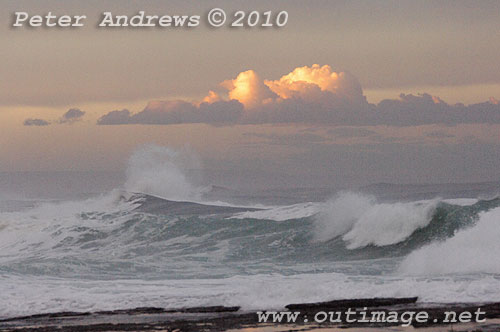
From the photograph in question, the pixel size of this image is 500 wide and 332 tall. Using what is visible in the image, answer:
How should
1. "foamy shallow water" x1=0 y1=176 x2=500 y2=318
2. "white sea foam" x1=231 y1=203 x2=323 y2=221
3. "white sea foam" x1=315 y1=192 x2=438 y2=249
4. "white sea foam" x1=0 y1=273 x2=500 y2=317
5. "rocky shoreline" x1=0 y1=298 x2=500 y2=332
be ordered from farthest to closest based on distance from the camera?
1. "white sea foam" x1=231 y1=203 x2=323 y2=221
2. "white sea foam" x1=315 y1=192 x2=438 y2=249
3. "foamy shallow water" x1=0 y1=176 x2=500 y2=318
4. "white sea foam" x1=0 y1=273 x2=500 y2=317
5. "rocky shoreline" x1=0 y1=298 x2=500 y2=332

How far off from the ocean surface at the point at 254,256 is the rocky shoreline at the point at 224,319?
599mm

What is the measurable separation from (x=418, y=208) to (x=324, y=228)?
343 cm

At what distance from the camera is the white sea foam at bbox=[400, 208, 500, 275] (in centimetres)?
1802

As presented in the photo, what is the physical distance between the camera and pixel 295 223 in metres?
28.5

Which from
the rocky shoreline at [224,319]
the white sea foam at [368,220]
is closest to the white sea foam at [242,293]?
the rocky shoreline at [224,319]

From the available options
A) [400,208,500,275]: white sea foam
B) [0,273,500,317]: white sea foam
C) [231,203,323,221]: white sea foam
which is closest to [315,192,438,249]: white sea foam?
[231,203,323,221]: white sea foam

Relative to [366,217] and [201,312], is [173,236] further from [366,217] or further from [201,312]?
[201,312]

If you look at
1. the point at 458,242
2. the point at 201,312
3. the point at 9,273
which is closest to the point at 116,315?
the point at 201,312

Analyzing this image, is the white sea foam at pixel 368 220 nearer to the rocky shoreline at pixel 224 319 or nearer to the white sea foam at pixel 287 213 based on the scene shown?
the white sea foam at pixel 287 213

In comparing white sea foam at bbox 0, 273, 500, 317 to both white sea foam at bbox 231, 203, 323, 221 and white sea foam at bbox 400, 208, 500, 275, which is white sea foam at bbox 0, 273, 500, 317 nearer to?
white sea foam at bbox 400, 208, 500, 275

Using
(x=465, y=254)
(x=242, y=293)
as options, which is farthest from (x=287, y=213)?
(x=242, y=293)

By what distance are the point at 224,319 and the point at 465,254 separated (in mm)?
8207

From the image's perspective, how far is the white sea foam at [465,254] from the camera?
709 inches

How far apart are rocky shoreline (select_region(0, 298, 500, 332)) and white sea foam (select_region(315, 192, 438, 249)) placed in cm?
1022
